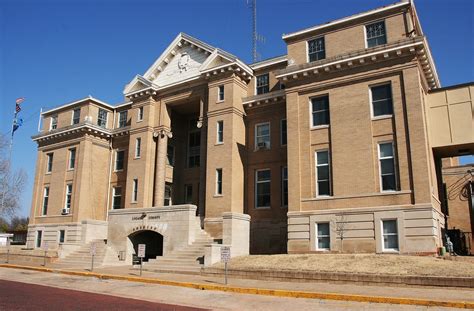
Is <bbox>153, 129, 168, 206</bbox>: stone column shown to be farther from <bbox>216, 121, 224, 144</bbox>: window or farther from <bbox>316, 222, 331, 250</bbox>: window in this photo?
<bbox>316, 222, 331, 250</bbox>: window

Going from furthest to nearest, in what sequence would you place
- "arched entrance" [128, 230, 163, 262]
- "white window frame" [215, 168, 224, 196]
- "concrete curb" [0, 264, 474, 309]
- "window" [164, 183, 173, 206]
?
"window" [164, 183, 173, 206] < "arched entrance" [128, 230, 163, 262] < "white window frame" [215, 168, 224, 196] < "concrete curb" [0, 264, 474, 309]

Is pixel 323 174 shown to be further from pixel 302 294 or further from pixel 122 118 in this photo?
pixel 122 118

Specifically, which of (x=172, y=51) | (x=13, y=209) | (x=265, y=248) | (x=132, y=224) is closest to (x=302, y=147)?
(x=265, y=248)

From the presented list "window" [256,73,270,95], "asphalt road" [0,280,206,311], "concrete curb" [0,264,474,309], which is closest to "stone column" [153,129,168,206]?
"window" [256,73,270,95]

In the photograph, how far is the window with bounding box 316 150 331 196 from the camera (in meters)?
25.0

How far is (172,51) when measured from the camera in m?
35.5

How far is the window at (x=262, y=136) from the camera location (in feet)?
102

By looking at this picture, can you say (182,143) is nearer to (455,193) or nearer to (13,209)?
(455,193)

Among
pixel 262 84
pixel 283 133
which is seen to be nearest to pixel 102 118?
pixel 262 84

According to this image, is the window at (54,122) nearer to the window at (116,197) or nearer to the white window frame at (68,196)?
the white window frame at (68,196)

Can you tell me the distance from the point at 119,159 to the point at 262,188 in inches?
669

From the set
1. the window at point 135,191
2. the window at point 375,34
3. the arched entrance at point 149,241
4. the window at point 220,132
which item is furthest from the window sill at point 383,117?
the window at point 135,191

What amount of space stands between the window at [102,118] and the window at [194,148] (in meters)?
9.48

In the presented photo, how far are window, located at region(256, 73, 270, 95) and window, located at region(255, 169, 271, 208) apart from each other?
609cm
